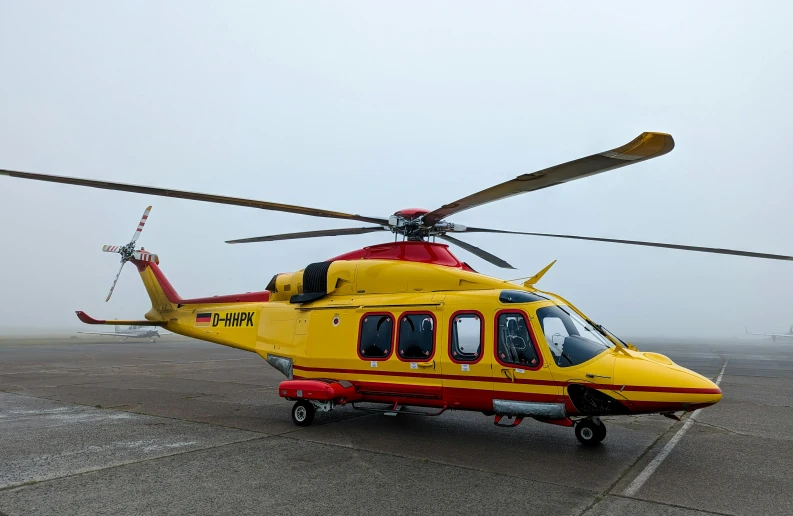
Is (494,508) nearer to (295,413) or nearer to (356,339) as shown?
(356,339)

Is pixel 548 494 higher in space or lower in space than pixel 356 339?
lower

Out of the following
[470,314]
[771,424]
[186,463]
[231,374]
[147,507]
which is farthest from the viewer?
[231,374]

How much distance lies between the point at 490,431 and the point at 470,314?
7.61ft

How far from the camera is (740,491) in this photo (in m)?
5.50

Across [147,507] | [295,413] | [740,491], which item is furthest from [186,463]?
[740,491]

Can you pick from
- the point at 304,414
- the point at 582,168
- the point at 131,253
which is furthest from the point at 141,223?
the point at 582,168

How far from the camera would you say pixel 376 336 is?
336 inches

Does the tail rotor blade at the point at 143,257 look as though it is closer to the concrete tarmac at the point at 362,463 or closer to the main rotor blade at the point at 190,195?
the concrete tarmac at the point at 362,463

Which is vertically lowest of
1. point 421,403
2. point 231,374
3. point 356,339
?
point 231,374

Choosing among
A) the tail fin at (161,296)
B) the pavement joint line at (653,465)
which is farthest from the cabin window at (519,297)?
the tail fin at (161,296)

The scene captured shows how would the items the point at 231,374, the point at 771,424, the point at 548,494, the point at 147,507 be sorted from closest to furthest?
1. the point at 147,507
2. the point at 548,494
3. the point at 771,424
4. the point at 231,374

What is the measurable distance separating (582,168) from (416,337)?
3.92 meters

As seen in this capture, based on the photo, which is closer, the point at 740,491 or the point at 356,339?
the point at 740,491

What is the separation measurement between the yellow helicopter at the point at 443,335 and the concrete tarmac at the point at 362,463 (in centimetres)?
73
